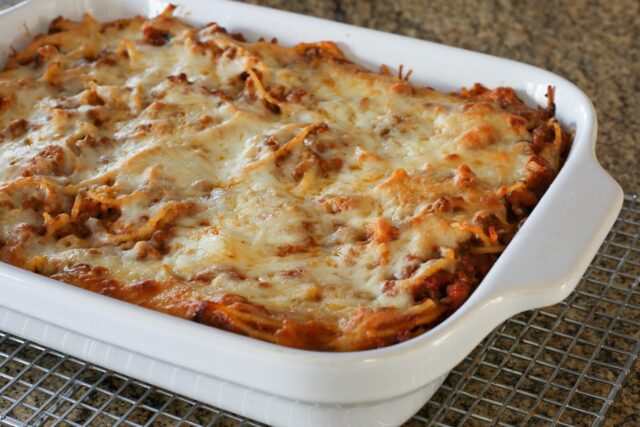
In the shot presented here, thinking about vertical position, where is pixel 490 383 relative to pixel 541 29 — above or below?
above

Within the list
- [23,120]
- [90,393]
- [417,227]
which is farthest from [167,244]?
[23,120]

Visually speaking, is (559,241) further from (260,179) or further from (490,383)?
(260,179)

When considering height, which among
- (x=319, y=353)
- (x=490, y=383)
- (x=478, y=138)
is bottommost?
(x=490, y=383)

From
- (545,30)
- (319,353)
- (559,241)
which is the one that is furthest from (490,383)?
(545,30)

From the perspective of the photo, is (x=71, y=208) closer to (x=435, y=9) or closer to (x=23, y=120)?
(x=23, y=120)

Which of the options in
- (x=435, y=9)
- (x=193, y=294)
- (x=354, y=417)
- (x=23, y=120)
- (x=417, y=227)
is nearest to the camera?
(x=354, y=417)

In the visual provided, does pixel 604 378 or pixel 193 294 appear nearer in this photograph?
pixel 193 294

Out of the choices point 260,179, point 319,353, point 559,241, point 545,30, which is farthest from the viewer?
point 545,30

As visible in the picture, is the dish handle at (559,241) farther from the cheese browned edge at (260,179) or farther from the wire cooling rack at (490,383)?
the wire cooling rack at (490,383)
